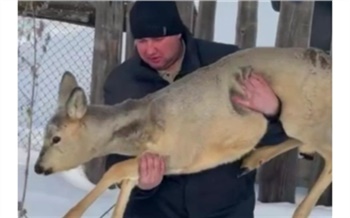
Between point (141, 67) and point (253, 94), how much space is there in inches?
23.9

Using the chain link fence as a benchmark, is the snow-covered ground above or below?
below

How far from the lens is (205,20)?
5.58m

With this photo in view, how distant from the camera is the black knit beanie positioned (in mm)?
3412

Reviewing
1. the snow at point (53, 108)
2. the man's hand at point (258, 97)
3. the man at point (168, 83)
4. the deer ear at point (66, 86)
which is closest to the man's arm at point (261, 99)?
the man's hand at point (258, 97)

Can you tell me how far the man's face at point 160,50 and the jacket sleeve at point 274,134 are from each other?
453 mm

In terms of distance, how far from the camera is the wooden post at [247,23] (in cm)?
546

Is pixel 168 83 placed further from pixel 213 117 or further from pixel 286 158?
pixel 286 158

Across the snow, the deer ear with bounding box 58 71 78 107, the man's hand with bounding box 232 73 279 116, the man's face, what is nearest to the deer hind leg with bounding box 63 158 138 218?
the deer ear with bounding box 58 71 78 107

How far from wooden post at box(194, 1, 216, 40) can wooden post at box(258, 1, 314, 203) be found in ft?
1.42

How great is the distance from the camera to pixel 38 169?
9.81ft

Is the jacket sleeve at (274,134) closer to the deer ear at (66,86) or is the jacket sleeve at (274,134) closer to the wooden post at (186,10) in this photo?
the deer ear at (66,86)

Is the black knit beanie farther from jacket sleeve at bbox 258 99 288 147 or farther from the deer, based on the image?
jacket sleeve at bbox 258 99 288 147
